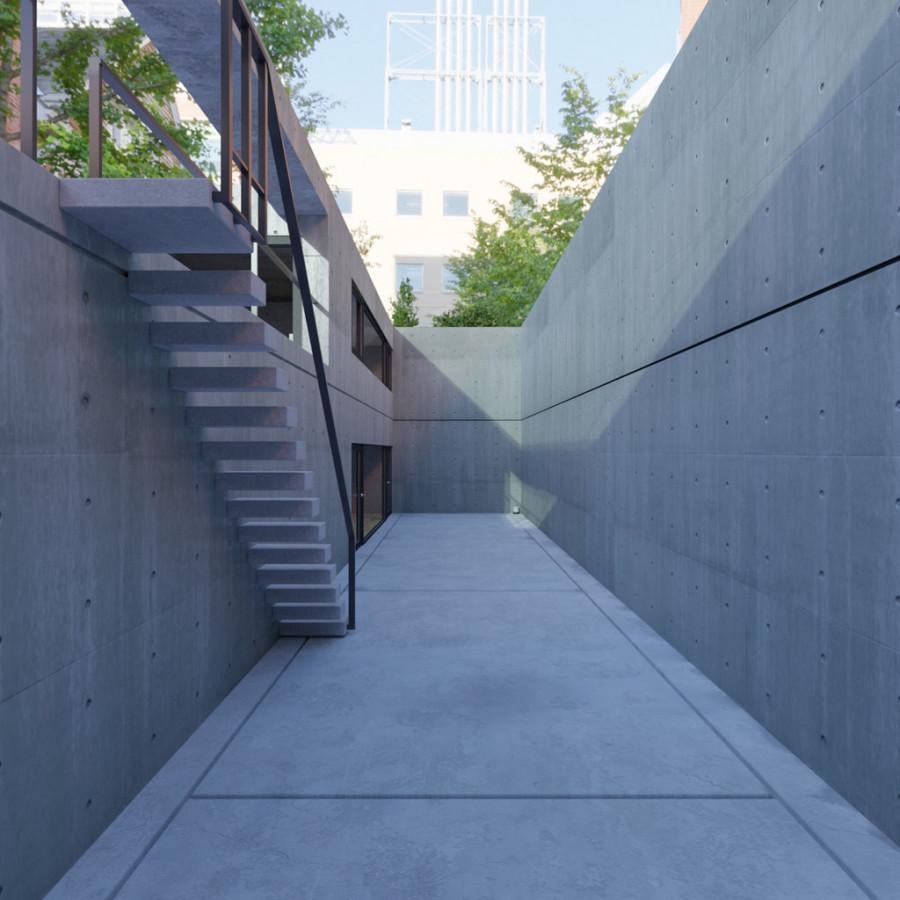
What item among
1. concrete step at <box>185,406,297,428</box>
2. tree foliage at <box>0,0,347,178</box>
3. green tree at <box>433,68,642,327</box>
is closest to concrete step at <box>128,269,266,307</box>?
concrete step at <box>185,406,297,428</box>

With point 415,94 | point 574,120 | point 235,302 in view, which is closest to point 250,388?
point 235,302

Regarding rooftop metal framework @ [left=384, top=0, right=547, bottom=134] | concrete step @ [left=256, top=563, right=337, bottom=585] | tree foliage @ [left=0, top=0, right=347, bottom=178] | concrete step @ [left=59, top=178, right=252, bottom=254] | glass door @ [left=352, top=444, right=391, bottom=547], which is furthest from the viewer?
rooftop metal framework @ [left=384, top=0, right=547, bottom=134]

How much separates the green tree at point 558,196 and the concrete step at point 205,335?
69.8ft

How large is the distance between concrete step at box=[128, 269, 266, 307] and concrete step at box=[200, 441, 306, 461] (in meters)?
1.25

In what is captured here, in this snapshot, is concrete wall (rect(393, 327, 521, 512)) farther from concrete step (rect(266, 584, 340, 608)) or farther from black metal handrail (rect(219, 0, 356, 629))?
black metal handrail (rect(219, 0, 356, 629))

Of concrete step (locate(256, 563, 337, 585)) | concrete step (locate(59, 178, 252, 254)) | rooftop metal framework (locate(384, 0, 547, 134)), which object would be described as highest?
rooftop metal framework (locate(384, 0, 547, 134))

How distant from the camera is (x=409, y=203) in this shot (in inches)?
1214

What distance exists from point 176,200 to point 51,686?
6.59 feet

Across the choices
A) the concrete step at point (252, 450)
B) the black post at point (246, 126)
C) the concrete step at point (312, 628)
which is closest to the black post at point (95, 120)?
the black post at point (246, 126)

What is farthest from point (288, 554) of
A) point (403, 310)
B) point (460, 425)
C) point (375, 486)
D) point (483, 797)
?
point (403, 310)

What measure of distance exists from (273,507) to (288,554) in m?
0.59

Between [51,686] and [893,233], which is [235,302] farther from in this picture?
[893,233]

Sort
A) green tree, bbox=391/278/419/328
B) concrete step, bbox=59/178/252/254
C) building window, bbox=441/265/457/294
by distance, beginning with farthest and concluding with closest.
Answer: building window, bbox=441/265/457/294
green tree, bbox=391/278/419/328
concrete step, bbox=59/178/252/254

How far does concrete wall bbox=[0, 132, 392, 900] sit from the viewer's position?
2.71 m
